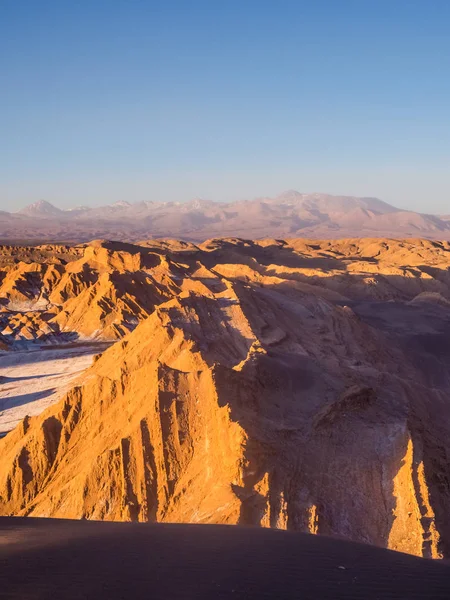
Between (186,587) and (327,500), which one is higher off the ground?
(186,587)

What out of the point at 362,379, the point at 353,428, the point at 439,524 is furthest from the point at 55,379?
the point at 439,524

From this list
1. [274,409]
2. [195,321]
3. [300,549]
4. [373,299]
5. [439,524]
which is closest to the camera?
[300,549]

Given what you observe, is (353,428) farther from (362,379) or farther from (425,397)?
(425,397)

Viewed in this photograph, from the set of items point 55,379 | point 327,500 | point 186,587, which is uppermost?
point 186,587

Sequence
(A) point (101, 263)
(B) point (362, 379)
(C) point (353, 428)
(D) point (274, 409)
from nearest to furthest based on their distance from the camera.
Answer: (C) point (353, 428) → (D) point (274, 409) → (B) point (362, 379) → (A) point (101, 263)

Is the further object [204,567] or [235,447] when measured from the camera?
[235,447]

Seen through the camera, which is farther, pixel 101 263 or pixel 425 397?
pixel 101 263

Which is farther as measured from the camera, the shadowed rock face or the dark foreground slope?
the shadowed rock face

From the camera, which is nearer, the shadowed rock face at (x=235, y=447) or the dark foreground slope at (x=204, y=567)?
the dark foreground slope at (x=204, y=567)
